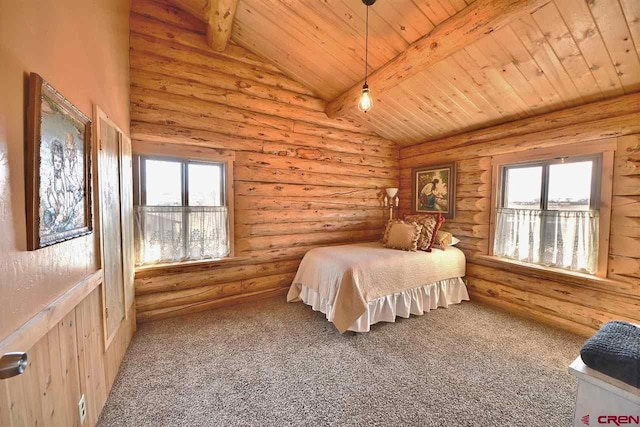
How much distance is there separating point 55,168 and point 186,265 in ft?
6.76

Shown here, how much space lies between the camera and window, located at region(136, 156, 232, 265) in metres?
2.79

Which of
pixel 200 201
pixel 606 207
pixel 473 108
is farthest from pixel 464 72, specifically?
pixel 200 201

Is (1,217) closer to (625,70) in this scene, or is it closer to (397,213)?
(625,70)

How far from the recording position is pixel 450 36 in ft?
6.85

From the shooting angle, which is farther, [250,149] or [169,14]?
[250,149]

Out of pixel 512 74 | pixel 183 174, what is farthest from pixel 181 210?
pixel 512 74

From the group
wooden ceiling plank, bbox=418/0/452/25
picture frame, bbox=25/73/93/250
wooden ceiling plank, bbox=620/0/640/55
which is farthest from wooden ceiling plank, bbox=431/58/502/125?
picture frame, bbox=25/73/93/250

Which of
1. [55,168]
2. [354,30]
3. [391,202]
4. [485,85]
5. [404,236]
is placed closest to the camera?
[55,168]

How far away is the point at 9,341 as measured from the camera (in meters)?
0.81

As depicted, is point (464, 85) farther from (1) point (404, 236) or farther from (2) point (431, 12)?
(1) point (404, 236)

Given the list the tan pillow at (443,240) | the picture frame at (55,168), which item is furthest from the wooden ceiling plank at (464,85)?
the picture frame at (55,168)

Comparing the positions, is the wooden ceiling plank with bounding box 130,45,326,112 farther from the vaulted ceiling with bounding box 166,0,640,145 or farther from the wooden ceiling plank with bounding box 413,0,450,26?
the wooden ceiling plank with bounding box 413,0,450,26

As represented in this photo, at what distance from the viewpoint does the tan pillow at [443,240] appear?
3496mm

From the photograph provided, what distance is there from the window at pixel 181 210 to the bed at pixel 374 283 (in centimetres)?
126
